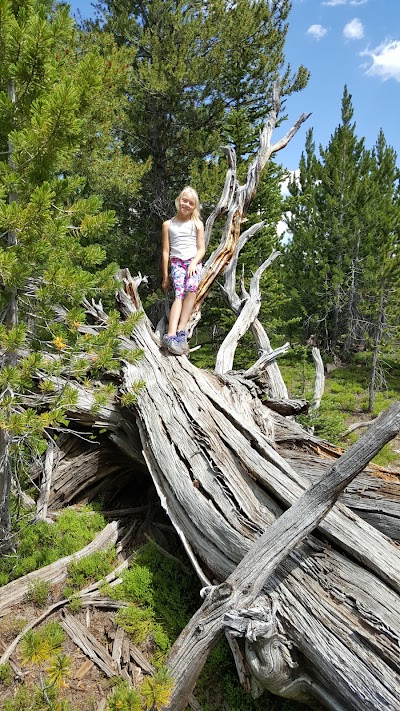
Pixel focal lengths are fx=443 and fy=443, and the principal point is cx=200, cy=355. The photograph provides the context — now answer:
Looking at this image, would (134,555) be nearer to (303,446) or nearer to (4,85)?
(303,446)

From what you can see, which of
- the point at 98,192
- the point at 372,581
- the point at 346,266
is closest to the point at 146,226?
the point at 98,192

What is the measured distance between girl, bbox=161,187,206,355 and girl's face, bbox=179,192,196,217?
24mm

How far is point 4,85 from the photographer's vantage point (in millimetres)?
2986

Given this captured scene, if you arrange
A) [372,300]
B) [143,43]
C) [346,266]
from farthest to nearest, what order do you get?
1. [346,266]
2. [372,300]
3. [143,43]

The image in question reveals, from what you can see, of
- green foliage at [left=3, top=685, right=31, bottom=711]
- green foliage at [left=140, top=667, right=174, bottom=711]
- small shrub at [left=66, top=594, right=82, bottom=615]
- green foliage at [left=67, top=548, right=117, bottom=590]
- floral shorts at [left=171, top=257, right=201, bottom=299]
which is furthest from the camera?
floral shorts at [left=171, top=257, right=201, bottom=299]

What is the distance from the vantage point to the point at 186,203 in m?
4.99

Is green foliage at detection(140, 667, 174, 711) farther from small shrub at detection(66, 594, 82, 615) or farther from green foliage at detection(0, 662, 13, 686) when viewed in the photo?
small shrub at detection(66, 594, 82, 615)

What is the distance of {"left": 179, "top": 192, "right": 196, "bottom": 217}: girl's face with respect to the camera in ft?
16.3

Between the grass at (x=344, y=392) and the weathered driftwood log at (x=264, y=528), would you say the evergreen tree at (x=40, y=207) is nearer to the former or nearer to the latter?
the weathered driftwood log at (x=264, y=528)

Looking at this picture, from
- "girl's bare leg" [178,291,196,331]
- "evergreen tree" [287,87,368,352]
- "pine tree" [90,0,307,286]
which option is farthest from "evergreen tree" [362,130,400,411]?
"girl's bare leg" [178,291,196,331]

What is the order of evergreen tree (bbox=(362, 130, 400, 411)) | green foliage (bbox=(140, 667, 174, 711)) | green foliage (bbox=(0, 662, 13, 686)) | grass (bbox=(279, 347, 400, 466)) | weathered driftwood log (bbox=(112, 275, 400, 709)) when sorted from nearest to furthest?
green foliage (bbox=(140, 667, 174, 711))
weathered driftwood log (bbox=(112, 275, 400, 709))
green foliage (bbox=(0, 662, 13, 686))
grass (bbox=(279, 347, 400, 466))
evergreen tree (bbox=(362, 130, 400, 411))

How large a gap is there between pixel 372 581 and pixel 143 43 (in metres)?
11.6

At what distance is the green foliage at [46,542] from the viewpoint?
401cm

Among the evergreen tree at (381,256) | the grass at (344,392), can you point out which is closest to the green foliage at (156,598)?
the grass at (344,392)
